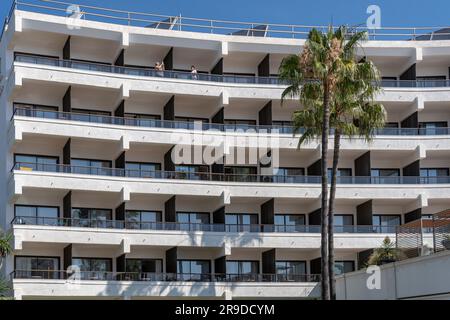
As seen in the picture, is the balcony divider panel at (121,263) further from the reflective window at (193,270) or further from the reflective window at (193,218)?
the reflective window at (193,218)

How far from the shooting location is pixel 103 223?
2191 inches

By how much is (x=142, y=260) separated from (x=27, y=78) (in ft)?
54.3

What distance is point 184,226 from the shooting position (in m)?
57.9

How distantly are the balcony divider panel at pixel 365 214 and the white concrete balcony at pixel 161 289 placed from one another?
22.5 ft

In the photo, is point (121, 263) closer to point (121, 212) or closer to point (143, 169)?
point (121, 212)

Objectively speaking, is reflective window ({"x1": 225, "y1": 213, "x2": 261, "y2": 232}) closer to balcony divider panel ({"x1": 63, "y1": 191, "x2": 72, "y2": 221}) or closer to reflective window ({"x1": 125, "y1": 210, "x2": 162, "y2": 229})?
reflective window ({"x1": 125, "y1": 210, "x2": 162, "y2": 229})

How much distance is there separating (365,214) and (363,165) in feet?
13.9

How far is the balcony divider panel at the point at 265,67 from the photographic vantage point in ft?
207

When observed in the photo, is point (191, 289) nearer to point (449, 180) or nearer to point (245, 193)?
point (245, 193)

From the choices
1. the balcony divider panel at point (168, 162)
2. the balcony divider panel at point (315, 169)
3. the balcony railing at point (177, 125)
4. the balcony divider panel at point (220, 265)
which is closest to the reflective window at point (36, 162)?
the balcony railing at point (177, 125)

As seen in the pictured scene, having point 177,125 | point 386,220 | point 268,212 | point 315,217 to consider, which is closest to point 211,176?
point 177,125

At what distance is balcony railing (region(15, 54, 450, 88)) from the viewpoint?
5653cm
